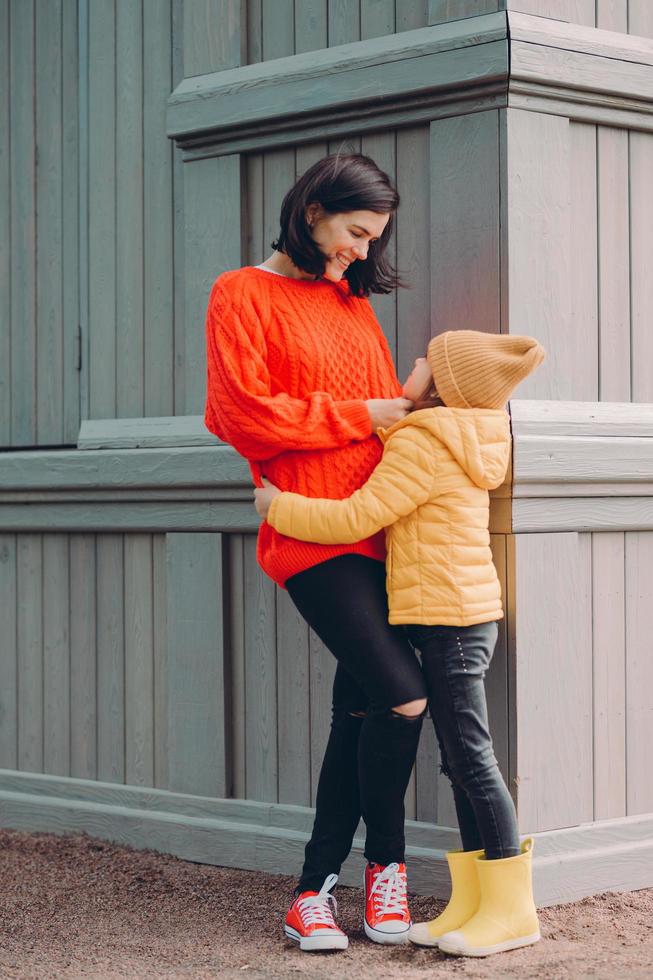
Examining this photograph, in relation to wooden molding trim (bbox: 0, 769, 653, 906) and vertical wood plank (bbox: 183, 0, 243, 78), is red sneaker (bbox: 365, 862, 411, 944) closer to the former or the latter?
wooden molding trim (bbox: 0, 769, 653, 906)

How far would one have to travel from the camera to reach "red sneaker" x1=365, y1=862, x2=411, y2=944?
129 inches

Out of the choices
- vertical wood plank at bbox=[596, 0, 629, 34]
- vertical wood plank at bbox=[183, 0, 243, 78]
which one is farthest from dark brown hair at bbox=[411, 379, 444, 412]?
vertical wood plank at bbox=[183, 0, 243, 78]

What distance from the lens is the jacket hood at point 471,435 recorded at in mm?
3162

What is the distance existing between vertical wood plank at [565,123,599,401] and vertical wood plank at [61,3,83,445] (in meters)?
1.77

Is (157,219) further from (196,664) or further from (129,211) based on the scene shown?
(196,664)

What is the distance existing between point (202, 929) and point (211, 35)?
105 inches

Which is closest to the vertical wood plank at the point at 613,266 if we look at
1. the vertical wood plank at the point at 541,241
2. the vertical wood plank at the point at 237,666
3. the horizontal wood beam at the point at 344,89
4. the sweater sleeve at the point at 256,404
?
the vertical wood plank at the point at 541,241

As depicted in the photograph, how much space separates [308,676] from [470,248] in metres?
1.35

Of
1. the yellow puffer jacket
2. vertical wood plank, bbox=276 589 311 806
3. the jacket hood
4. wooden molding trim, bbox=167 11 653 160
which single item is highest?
wooden molding trim, bbox=167 11 653 160

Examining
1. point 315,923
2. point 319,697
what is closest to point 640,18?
point 319,697

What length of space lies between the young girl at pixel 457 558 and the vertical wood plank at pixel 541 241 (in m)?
0.41

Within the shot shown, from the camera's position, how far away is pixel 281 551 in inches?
127

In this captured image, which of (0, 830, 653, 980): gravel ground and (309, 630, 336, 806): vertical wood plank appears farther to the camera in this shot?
(309, 630, 336, 806): vertical wood plank

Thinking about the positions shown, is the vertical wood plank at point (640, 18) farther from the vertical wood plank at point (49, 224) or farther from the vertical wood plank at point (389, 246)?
the vertical wood plank at point (49, 224)
